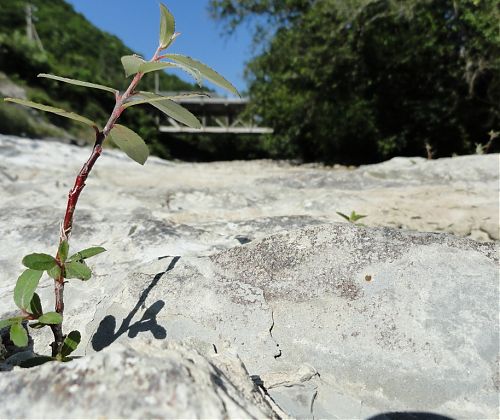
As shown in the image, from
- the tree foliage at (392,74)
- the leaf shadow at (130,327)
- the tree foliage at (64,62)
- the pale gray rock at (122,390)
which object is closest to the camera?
the pale gray rock at (122,390)

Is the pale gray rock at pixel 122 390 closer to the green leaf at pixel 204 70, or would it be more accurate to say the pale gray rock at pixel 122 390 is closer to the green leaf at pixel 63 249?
the green leaf at pixel 63 249

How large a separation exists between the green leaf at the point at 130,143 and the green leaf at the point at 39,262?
0.25 metres

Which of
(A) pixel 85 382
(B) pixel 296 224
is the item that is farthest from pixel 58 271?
(B) pixel 296 224

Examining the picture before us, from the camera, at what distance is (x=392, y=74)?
8430 mm

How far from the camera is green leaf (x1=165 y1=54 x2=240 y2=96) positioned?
0.81 metres

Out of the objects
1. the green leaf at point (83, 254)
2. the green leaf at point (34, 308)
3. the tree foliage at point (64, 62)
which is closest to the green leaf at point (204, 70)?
the green leaf at point (83, 254)

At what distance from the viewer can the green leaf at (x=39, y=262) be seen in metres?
0.83

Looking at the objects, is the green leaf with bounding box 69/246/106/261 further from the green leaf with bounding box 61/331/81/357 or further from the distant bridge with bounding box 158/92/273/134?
the distant bridge with bounding box 158/92/273/134

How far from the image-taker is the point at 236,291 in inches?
47.0

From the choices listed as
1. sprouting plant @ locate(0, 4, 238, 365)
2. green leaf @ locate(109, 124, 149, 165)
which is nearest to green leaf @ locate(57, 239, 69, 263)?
sprouting plant @ locate(0, 4, 238, 365)

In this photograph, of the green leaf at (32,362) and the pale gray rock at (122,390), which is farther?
the green leaf at (32,362)

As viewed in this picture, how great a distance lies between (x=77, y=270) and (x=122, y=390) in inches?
11.8

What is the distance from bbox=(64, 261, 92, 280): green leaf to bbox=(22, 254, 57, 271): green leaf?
0.09ft

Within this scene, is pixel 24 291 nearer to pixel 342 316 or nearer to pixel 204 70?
pixel 204 70
